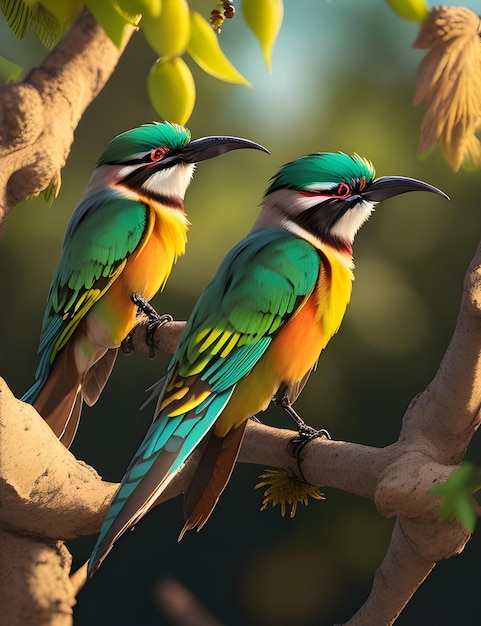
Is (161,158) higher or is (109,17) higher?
(109,17)

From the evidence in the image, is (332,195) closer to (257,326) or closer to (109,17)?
(257,326)

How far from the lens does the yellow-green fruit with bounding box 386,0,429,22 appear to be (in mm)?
709

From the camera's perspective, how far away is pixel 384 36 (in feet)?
9.11

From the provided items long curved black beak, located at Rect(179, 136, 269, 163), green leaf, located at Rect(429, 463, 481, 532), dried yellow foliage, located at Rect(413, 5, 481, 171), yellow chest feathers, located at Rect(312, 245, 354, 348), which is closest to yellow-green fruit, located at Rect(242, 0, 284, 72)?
green leaf, located at Rect(429, 463, 481, 532)

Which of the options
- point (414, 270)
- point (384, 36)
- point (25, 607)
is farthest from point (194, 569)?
point (384, 36)

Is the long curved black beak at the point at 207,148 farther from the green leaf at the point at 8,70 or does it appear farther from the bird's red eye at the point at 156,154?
the green leaf at the point at 8,70

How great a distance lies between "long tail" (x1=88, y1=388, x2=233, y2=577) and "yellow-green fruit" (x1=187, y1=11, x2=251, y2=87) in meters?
0.61

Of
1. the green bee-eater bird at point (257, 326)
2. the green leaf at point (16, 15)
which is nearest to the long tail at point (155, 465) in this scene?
the green bee-eater bird at point (257, 326)

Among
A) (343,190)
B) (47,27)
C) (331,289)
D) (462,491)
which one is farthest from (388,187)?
(462,491)

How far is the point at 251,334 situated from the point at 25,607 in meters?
0.47

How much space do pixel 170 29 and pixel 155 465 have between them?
0.63m

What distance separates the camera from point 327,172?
1382 mm

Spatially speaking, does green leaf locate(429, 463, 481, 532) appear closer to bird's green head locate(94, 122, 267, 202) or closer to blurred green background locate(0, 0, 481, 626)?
bird's green head locate(94, 122, 267, 202)

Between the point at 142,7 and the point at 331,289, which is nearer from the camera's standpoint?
the point at 142,7
